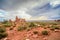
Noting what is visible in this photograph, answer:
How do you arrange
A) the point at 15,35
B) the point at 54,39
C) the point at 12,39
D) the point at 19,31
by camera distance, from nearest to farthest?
1. the point at 54,39
2. the point at 12,39
3. the point at 15,35
4. the point at 19,31

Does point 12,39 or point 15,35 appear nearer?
point 12,39

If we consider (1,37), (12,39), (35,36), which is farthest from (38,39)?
(1,37)

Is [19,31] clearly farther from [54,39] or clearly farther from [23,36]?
[54,39]

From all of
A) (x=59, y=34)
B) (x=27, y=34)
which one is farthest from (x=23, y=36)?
(x=59, y=34)

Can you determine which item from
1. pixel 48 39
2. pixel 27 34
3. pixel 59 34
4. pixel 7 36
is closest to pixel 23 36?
pixel 27 34

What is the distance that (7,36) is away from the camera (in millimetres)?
21312

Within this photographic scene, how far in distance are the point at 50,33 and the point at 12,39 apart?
18.8ft

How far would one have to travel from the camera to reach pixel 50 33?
20.9 meters

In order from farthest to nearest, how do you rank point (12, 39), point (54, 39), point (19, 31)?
point (19, 31) → point (12, 39) → point (54, 39)

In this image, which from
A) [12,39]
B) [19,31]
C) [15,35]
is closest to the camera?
[12,39]

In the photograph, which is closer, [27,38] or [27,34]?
[27,38]

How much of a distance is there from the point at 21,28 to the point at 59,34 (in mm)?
6927

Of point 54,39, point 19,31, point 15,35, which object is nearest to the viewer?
point 54,39

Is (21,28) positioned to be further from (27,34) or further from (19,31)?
(27,34)
